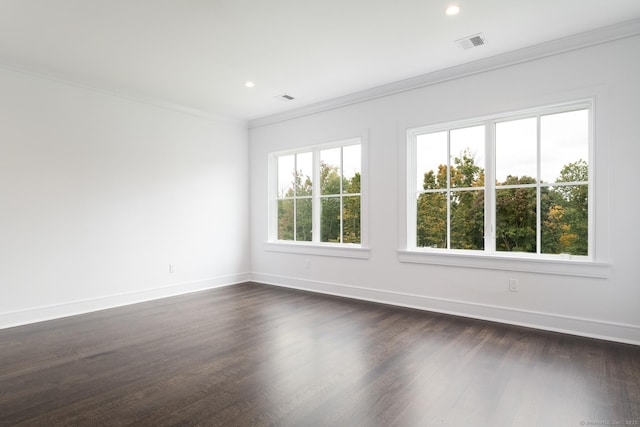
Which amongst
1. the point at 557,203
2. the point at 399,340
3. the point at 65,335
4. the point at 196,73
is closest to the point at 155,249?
the point at 65,335

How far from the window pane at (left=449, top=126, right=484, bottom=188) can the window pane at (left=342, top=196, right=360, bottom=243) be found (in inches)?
54.0

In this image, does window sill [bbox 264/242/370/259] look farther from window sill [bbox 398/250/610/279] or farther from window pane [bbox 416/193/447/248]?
window pane [bbox 416/193/447/248]

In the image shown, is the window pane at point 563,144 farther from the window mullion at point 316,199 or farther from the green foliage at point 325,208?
the window mullion at point 316,199

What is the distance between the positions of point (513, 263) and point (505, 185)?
84 centimetres

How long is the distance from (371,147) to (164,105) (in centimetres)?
299

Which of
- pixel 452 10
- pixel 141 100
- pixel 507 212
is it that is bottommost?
pixel 507 212

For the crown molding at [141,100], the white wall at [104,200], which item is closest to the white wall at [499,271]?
the crown molding at [141,100]

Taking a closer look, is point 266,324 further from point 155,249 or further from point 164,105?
point 164,105

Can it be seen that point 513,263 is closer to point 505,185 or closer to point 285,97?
point 505,185

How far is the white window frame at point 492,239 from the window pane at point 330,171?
3.95 feet

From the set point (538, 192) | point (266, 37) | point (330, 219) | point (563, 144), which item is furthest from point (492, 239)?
point (266, 37)

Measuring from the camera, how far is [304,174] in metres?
5.79

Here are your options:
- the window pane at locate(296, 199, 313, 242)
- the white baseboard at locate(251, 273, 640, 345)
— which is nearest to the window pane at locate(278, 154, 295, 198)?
the window pane at locate(296, 199, 313, 242)

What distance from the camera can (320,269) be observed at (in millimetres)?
5324
